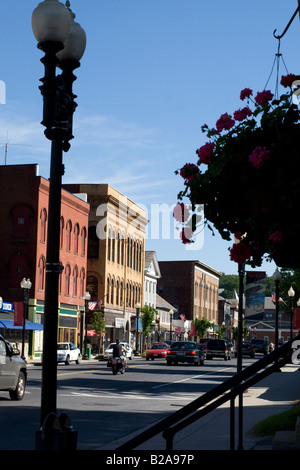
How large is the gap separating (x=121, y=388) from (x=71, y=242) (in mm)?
42041

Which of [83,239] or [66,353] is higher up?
[83,239]

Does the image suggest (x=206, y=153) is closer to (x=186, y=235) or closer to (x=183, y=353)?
(x=186, y=235)

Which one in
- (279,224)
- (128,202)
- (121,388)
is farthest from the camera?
(128,202)

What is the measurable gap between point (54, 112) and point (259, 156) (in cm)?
273

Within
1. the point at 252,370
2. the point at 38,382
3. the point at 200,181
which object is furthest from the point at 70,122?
the point at 38,382

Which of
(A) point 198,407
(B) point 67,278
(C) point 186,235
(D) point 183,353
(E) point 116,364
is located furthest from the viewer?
(B) point 67,278

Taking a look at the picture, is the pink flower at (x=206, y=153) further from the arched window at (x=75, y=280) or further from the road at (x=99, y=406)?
the arched window at (x=75, y=280)

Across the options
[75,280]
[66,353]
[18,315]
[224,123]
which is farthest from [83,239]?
[224,123]

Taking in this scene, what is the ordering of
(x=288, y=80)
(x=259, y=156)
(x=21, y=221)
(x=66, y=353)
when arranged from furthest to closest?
(x=21, y=221) < (x=66, y=353) < (x=288, y=80) < (x=259, y=156)

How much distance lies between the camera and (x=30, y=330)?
188 feet

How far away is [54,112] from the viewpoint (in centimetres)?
754

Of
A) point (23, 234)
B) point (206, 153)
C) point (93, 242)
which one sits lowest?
point (206, 153)

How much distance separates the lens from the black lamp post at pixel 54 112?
6.72 metres

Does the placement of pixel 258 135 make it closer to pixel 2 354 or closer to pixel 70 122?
pixel 70 122
